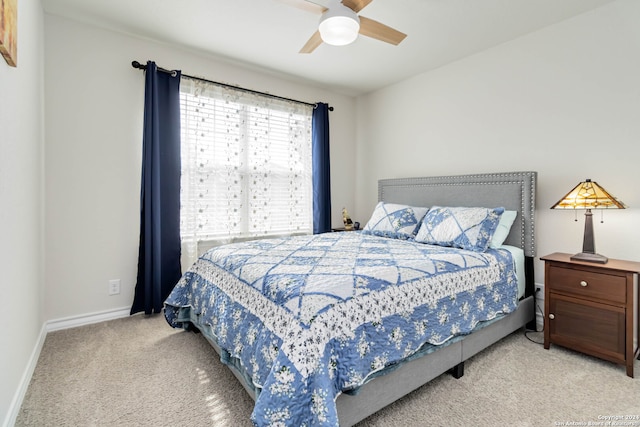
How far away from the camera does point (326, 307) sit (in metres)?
1.30

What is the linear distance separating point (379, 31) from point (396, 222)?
5.54 ft

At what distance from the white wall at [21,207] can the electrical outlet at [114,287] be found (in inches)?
19.0

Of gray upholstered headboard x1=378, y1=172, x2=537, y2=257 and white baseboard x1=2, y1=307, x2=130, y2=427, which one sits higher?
gray upholstered headboard x1=378, y1=172, x2=537, y2=257

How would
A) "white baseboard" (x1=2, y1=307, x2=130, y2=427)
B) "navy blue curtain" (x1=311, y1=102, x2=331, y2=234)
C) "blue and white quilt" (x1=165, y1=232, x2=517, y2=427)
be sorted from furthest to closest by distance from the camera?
"navy blue curtain" (x1=311, y1=102, x2=331, y2=234)
"white baseboard" (x1=2, y1=307, x2=130, y2=427)
"blue and white quilt" (x1=165, y1=232, x2=517, y2=427)

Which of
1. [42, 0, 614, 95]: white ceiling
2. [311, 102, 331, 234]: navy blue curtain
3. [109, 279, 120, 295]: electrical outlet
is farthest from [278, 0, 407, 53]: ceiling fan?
[109, 279, 120, 295]: electrical outlet

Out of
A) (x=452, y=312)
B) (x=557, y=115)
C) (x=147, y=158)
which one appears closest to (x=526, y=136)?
(x=557, y=115)

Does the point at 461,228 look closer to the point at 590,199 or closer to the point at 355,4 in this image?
the point at 590,199

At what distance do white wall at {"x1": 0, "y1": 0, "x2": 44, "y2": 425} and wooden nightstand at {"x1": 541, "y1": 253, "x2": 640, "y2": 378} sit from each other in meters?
3.22

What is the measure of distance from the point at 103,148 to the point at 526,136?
3818 mm

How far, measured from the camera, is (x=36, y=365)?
2.00 metres

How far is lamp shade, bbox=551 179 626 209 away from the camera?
2.04m

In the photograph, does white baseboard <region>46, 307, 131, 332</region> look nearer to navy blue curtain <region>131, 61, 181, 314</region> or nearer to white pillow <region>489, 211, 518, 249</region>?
navy blue curtain <region>131, 61, 181, 314</region>

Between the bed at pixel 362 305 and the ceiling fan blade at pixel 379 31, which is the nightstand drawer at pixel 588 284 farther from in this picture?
the ceiling fan blade at pixel 379 31

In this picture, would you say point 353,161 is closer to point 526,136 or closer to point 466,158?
point 466,158
